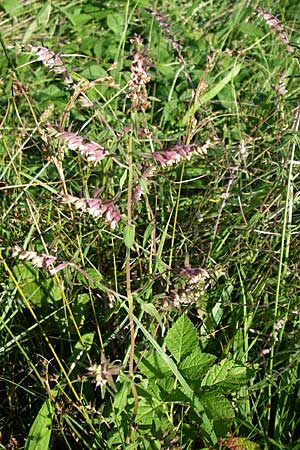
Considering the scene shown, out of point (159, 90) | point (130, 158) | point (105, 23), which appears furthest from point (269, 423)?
point (105, 23)

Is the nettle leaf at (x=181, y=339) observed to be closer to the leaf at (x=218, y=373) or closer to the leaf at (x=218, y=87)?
the leaf at (x=218, y=373)

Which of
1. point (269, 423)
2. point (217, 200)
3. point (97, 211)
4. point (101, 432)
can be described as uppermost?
point (97, 211)

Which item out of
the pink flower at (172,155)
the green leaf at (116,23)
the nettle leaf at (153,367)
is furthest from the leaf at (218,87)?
the pink flower at (172,155)

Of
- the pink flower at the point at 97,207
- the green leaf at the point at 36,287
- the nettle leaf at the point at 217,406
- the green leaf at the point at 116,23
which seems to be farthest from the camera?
the green leaf at the point at 116,23

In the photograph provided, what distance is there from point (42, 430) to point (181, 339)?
1.15 ft

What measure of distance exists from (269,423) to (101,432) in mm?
406

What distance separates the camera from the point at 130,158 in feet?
3.80

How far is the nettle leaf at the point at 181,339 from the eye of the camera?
1515 millimetres

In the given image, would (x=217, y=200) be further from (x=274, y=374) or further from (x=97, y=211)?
(x=97, y=211)

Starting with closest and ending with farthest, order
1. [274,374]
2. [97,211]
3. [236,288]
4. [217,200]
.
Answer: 1. [97,211]
2. [274,374]
3. [236,288]
4. [217,200]

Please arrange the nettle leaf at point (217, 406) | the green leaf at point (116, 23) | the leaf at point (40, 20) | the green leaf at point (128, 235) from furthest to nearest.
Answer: the leaf at point (40, 20) → the green leaf at point (116, 23) → the nettle leaf at point (217, 406) → the green leaf at point (128, 235)

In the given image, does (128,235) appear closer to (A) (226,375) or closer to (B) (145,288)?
(B) (145,288)

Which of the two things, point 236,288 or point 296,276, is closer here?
point 296,276

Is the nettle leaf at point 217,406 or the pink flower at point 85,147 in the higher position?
the pink flower at point 85,147
